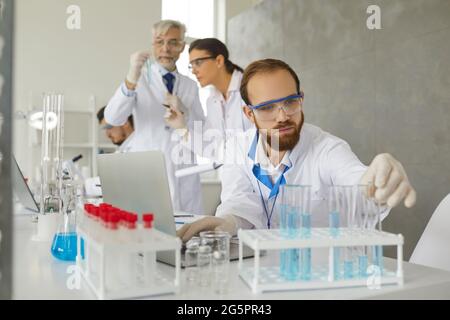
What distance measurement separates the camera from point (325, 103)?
274 cm

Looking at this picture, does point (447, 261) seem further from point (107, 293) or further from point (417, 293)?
point (107, 293)

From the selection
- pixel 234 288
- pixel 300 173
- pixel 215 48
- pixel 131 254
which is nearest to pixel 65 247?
pixel 131 254

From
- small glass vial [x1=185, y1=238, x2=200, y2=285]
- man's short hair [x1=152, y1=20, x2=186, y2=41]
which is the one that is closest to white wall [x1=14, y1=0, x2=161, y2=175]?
man's short hair [x1=152, y1=20, x2=186, y2=41]

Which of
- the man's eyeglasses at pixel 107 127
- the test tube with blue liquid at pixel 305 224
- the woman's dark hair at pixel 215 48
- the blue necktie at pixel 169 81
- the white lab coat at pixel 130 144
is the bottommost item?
the test tube with blue liquid at pixel 305 224

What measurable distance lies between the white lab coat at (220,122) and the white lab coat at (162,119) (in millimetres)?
85

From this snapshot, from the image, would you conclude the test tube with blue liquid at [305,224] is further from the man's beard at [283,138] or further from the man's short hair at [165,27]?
the man's short hair at [165,27]

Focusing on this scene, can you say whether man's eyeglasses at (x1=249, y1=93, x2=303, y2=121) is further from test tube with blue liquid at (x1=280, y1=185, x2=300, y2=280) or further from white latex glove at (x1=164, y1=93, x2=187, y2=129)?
test tube with blue liquid at (x1=280, y1=185, x2=300, y2=280)

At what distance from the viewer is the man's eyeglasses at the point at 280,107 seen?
8.91 feet

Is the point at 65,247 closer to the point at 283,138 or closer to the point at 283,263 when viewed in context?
the point at 283,263

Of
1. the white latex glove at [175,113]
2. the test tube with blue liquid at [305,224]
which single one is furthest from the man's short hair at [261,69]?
the test tube with blue liquid at [305,224]
